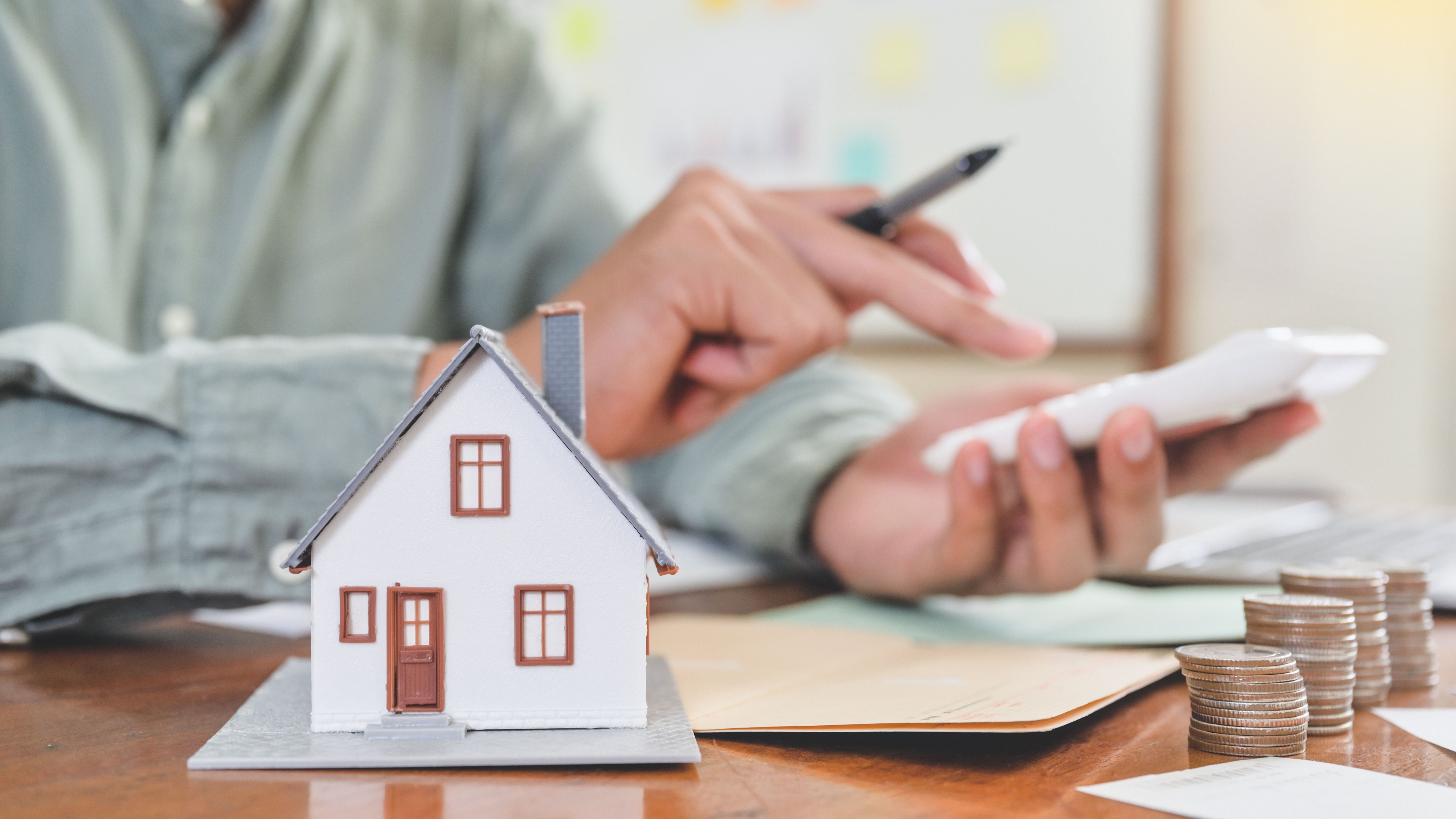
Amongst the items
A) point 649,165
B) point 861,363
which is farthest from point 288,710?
point 649,165

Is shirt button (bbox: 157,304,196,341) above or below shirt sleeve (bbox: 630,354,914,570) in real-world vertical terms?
above

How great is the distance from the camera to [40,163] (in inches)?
32.7

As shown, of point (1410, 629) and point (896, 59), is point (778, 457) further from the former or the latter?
point (896, 59)

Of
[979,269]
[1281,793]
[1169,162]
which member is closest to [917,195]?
[979,269]

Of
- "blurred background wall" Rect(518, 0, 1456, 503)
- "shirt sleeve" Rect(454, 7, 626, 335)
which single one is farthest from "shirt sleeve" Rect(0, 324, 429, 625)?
"blurred background wall" Rect(518, 0, 1456, 503)

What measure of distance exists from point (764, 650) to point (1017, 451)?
18 centimetres

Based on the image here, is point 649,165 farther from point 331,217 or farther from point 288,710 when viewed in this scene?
point 288,710

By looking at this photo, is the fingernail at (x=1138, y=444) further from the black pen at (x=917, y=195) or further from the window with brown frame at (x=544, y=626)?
the window with brown frame at (x=544, y=626)

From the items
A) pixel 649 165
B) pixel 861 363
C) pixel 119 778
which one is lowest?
pixel 119 778

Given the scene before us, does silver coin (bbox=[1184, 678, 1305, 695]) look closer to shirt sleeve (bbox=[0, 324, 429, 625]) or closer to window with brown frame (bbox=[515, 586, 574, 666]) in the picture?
window with brown frame (bbox=[515, 586, 574, 666])

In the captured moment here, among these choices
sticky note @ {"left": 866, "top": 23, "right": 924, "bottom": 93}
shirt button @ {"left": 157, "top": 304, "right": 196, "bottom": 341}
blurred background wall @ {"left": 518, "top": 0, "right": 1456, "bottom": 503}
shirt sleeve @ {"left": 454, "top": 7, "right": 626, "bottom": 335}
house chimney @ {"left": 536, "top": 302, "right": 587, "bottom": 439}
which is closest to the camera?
house chimney @ {"left": 536, "top": 302, "right": 587, "bottom": 439}

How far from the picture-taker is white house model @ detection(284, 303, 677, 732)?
39 centimetres

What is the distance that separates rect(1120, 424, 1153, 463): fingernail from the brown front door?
Result: 0.36 m

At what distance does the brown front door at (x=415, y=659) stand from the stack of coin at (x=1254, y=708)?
0.28 m
